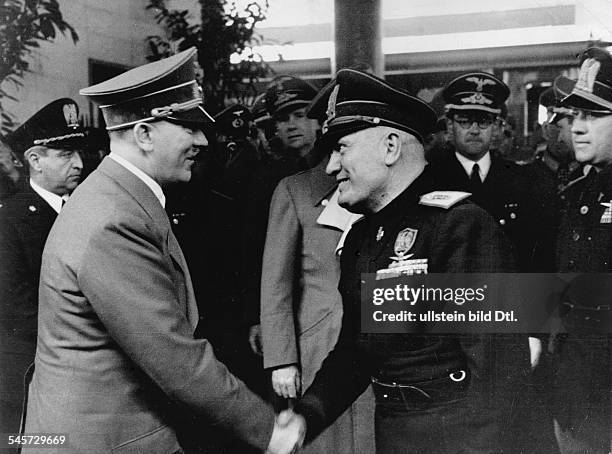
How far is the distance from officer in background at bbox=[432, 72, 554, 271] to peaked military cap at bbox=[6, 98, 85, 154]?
173cm

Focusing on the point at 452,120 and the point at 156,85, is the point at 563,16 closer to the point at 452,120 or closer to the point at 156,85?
the point at 452,120

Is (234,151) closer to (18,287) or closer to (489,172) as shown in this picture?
(489,172)

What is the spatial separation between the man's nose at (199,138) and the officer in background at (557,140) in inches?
57.4

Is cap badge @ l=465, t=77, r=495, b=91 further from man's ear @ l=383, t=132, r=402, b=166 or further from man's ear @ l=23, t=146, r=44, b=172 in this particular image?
man's ear @ l=23, t=146, r=44, b=172

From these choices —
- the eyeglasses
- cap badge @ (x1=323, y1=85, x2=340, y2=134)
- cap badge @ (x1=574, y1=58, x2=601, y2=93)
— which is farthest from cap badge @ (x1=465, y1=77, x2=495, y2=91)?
cap badge @ (x1=323, y1=85, x2=340, y2=134)

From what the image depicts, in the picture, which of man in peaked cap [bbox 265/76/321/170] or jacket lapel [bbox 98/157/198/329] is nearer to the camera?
jacket lapel [bbox 98/157/198/329]

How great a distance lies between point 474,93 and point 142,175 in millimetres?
1474

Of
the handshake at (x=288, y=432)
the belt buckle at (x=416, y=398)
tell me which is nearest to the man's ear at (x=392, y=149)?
the belt buckle at (x=416, y=398)

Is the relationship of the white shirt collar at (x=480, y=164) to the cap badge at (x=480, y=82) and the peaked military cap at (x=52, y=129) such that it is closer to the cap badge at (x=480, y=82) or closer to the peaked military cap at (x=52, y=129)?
the cap badge at (x=480, y=82)

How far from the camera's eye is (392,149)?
2883 millimetres

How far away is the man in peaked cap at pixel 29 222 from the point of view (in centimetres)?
332

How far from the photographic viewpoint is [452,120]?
3.01 m

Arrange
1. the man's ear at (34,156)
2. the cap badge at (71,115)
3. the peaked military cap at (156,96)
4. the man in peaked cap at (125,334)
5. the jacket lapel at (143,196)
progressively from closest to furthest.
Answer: the man in peaked cap at (125,334)
the jacket lapel at (143,196)
the peaked military cap at (156,96)
the cap badge at (71,115)
the man's ear at (34,156)

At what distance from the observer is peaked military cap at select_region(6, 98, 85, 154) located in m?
3.29
